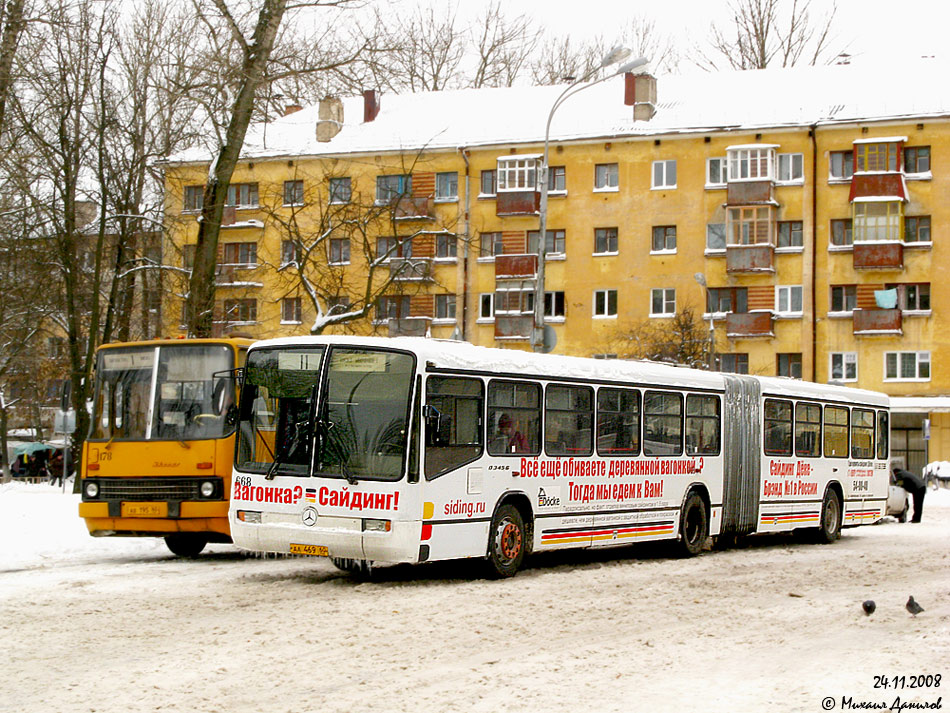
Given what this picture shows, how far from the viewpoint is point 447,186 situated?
211 feet

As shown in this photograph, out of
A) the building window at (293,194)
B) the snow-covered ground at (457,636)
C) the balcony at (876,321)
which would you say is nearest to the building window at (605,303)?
the balcony at (876,321)

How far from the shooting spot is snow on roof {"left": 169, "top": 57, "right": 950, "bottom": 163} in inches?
2320

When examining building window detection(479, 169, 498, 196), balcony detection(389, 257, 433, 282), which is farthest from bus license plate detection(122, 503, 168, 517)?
building window detection(479, 169, 498, 196)

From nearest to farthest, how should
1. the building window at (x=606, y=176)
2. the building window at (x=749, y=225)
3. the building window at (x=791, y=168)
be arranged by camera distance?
1. the building window at (x=749, y=225)
2. the building window at (x=791, y=168)
3. the building window at (x=606, y=176)

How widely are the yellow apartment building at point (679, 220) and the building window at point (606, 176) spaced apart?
3.4 inches

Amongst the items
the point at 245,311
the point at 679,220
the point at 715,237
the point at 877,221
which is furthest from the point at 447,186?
the point at 877,221

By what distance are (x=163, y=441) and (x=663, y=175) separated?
46162 mm

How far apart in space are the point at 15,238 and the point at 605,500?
58.2 feet

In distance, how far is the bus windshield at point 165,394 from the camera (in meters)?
17.2

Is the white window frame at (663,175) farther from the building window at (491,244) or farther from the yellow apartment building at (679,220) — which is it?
the building window at (491,244)

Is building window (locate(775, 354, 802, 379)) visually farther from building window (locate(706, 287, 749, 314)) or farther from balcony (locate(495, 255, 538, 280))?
balcony (locate(495, 255, 538, 280))

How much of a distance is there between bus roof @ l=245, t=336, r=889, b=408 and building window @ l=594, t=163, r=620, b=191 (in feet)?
127

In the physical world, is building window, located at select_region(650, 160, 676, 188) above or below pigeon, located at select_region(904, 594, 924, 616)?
above

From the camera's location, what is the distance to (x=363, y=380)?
1460cm
